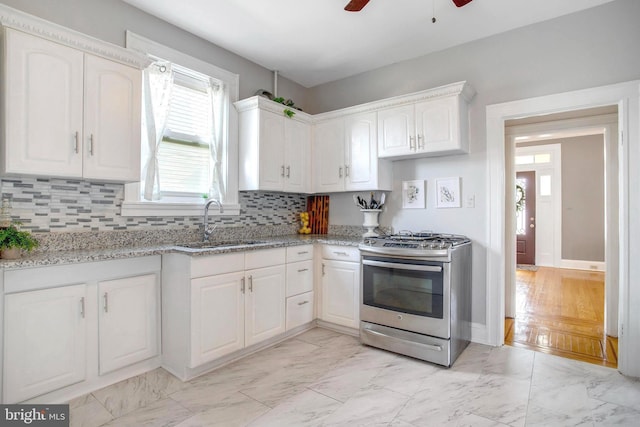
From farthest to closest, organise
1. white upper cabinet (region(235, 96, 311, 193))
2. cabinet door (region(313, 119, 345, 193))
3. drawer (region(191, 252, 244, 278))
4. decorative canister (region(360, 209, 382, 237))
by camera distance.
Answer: cabinet door (region(313, 119, 345, 193)) → decorative canister (region(360, 209, 382, 237)) → white upper cabinet (region(235, 96, 311, 193)) → drawer (region(191, 252, 244, 278))

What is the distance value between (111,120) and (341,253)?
2.14 meters

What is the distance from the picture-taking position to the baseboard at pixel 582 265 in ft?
20.8

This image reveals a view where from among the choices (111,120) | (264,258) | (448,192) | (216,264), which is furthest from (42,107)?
(448,192)

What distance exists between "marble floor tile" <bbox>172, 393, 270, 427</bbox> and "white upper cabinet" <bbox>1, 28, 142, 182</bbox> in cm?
160

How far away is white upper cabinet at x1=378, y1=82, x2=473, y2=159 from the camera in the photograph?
2.90m

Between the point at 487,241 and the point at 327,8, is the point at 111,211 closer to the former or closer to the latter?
the point at 327,8

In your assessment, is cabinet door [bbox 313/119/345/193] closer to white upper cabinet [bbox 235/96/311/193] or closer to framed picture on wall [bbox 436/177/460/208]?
white upper cabinet [bbox 235/96/311/193]

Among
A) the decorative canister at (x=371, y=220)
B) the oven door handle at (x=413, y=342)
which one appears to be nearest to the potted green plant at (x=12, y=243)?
the oven door handle at (x=413, y=342)

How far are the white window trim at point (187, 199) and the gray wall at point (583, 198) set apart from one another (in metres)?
6.62

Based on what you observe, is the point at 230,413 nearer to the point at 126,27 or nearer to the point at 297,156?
the point at 297,156

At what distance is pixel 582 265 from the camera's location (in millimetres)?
6488

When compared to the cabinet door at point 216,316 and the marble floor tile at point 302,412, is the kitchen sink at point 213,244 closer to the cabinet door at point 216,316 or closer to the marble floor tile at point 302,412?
the cabinet door at point 216,316

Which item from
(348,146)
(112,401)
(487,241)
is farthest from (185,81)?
(487,241)

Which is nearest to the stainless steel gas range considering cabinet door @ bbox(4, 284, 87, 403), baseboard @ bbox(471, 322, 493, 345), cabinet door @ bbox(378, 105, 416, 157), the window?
baseboard @ bbox(471, 322, 493, 345)
